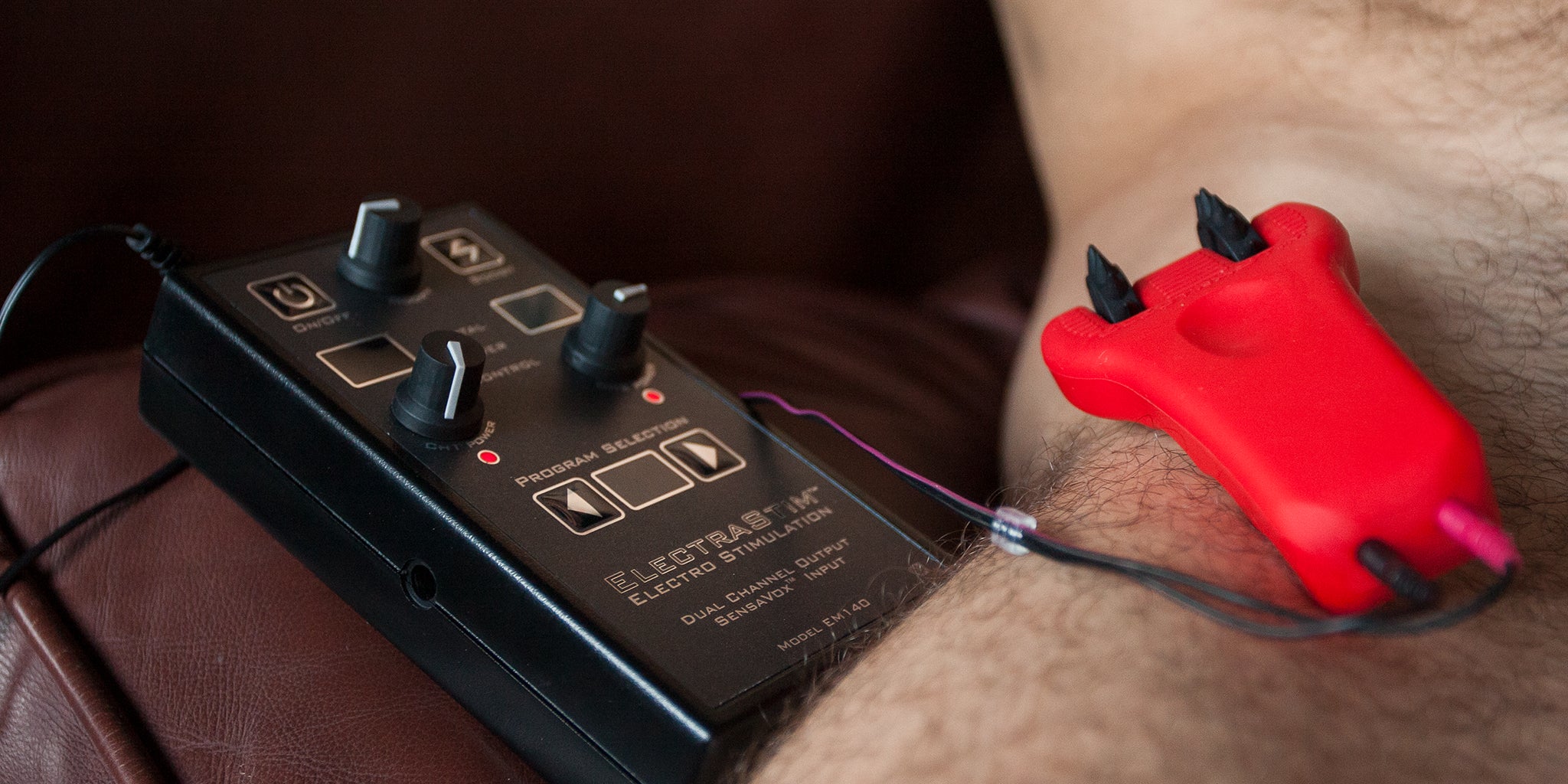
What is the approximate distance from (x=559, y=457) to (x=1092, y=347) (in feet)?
0.76

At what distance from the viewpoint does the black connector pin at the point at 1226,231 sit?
0.49 metres

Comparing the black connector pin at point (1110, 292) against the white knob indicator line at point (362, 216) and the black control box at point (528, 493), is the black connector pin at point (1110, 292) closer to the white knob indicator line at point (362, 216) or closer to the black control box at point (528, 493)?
the black control box at point (528, 493)

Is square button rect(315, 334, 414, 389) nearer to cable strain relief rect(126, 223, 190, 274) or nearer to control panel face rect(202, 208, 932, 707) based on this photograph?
control panel face rect(202, 208, 932, 707)

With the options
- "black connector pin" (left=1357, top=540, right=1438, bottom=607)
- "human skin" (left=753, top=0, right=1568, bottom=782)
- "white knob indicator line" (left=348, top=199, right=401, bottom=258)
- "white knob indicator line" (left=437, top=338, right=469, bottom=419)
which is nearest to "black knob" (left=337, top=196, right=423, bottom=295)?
"white knob indicator line" (left=348, top=199, right=401, bottom=258)

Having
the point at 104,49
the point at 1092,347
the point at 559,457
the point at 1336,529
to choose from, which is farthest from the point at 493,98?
the point at 1336,529

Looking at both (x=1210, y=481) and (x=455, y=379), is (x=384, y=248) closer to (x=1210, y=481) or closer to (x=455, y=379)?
(x=455, y=379)

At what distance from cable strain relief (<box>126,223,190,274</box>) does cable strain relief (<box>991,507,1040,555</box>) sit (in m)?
0.40

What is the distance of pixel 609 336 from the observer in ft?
1.82

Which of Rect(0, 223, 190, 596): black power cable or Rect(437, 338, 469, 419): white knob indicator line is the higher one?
Rect(437, 338, 469, 419): white knob indicator line

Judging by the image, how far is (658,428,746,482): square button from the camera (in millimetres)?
527

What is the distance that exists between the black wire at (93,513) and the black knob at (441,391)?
146mm

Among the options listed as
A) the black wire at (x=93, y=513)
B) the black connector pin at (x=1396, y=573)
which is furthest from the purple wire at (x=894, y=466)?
the black wire at (x=93, y=513)

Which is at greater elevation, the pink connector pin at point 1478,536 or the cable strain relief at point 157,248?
the pink connector pin at point 1478,536

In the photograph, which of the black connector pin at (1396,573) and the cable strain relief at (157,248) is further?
Result: the cable strain relief at (157,248)
